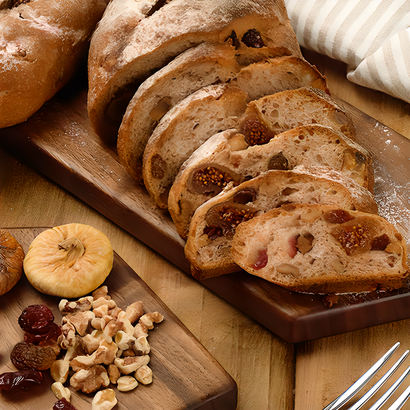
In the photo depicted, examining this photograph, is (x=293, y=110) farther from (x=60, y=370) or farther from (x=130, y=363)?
(x=60, y=370)

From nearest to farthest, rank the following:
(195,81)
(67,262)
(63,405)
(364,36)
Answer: (63,405) → (67,262) → (195,81) → (364,36)

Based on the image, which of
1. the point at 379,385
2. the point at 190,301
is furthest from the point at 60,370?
the point at 379,385

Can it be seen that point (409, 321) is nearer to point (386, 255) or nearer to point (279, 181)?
point (386, 255)

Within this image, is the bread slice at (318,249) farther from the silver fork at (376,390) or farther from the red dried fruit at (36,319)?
the red dried fruit at (36,319)

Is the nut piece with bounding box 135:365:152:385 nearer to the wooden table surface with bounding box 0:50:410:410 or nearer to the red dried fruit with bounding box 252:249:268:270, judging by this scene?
the wooden table surface with bounding box 0:50:410:410

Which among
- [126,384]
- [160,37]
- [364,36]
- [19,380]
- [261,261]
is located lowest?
[19,380]

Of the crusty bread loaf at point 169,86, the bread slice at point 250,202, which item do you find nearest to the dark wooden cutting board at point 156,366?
the bread slice at point 250,202
